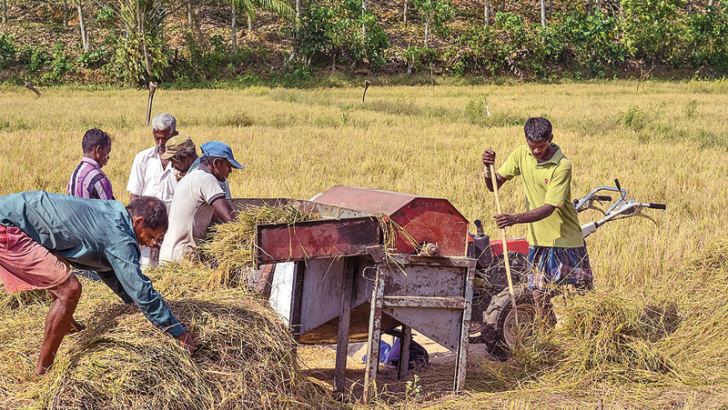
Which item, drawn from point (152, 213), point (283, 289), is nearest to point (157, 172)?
point (283, 289)

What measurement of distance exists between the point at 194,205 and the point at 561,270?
2570mm

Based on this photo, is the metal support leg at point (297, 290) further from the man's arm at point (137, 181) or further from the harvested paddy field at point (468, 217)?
the man's arm at point (137, 181)

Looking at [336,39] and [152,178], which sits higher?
[336,39]

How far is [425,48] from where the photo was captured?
3947 centimetres

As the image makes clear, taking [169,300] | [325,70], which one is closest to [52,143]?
[169,300]

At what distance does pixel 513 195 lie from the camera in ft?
38.1

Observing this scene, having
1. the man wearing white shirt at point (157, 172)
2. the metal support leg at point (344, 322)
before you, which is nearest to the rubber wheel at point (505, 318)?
the metal support leg at point (344, 322)

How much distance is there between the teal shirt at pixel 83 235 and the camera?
162 inches

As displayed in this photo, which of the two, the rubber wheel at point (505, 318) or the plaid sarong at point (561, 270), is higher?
the plaid sarong at point (561, 270)

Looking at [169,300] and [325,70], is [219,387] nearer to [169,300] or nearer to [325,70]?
[169,300]

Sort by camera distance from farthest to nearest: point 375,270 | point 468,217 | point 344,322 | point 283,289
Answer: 1. point 468,217
2. point 283,289
3. point 344,322
4. point 375,270

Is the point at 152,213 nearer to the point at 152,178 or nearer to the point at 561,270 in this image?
the point at 152,178

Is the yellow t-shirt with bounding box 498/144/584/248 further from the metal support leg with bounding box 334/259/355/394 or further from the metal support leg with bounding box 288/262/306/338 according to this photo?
the metal support leg with bounding box 288/262/306/338

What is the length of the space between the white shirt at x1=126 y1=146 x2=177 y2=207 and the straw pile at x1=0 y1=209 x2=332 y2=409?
183cm
